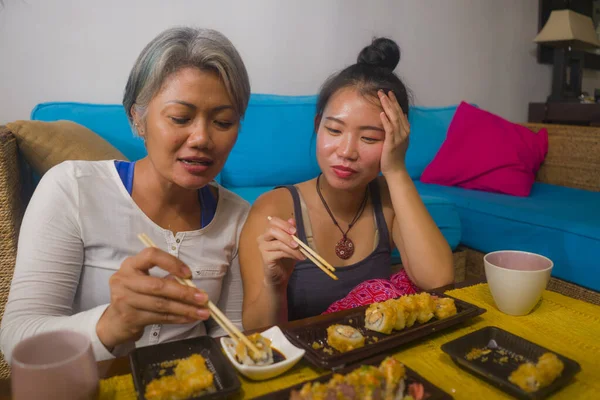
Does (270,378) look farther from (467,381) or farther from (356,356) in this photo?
(467,381)

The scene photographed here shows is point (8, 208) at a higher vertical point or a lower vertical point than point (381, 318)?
higher

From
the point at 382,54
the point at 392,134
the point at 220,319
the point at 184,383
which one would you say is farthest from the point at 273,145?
the point at 184,383

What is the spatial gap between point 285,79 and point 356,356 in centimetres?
230

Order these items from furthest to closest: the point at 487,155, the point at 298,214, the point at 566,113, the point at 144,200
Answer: the point at 566,113, the point at 487,155, the point at 298,214, the point at 144,200

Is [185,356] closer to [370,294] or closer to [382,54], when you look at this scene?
[370,294]

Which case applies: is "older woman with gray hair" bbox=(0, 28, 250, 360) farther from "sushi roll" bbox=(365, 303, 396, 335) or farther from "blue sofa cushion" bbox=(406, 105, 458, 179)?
"blue sofa cushion" bbox=(406, 105, 458, 179)

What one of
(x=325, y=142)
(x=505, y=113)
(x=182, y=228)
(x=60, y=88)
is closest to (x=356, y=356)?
(x=182, y=228)

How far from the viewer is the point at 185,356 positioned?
74 cm

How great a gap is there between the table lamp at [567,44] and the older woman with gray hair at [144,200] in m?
3.37

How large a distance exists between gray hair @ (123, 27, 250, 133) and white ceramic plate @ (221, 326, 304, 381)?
51cm

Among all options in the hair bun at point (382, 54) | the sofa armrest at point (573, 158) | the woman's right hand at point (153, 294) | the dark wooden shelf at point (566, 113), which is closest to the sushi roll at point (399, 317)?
the woman's right hand at point (153, 294)

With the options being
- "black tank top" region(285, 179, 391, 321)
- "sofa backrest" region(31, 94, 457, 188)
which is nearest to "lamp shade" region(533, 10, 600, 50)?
"sofa backrest" region(31, 94, 457, 188)

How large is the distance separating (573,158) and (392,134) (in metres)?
2.08

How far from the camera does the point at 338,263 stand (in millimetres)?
1336
